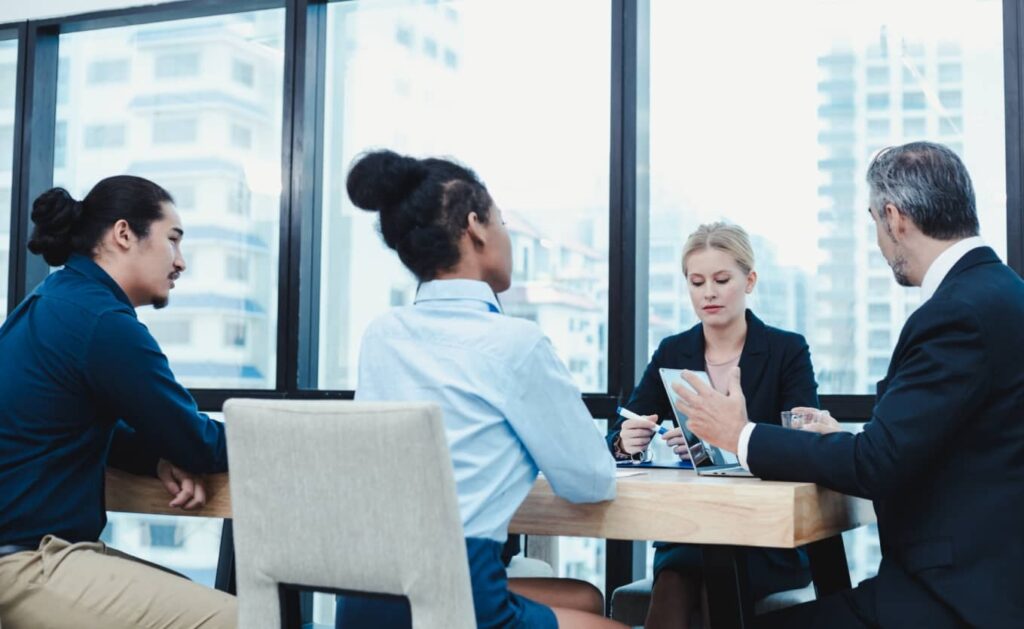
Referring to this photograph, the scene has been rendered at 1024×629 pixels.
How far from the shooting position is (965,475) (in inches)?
69.4

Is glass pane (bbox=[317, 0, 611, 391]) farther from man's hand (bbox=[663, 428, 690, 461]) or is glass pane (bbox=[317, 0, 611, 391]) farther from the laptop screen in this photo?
the laptop screen

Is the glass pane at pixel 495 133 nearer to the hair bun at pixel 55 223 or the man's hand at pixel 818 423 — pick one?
the hair bun at pixel 55 223

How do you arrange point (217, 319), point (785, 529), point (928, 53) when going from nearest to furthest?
1. point (785, 529)
2. point (928, 53)
3. point (217, 319)

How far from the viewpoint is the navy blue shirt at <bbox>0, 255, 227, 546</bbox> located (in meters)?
2.12

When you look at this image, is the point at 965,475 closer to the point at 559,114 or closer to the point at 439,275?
the point at 439,275

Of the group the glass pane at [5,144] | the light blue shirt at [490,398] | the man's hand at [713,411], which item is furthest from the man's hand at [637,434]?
the glass pane at [5,144]

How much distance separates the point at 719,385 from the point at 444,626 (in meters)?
1.48

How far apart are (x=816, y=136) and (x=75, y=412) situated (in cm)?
231

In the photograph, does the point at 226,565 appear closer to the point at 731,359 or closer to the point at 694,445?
the point at 694,445

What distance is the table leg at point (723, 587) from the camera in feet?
6.18

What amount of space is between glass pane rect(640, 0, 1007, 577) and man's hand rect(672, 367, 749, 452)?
4.83ft

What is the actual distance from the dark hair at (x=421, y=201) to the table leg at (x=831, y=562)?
916mm

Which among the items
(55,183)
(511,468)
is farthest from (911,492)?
(55,183)

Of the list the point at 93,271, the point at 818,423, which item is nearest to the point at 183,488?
the point at 93,271
